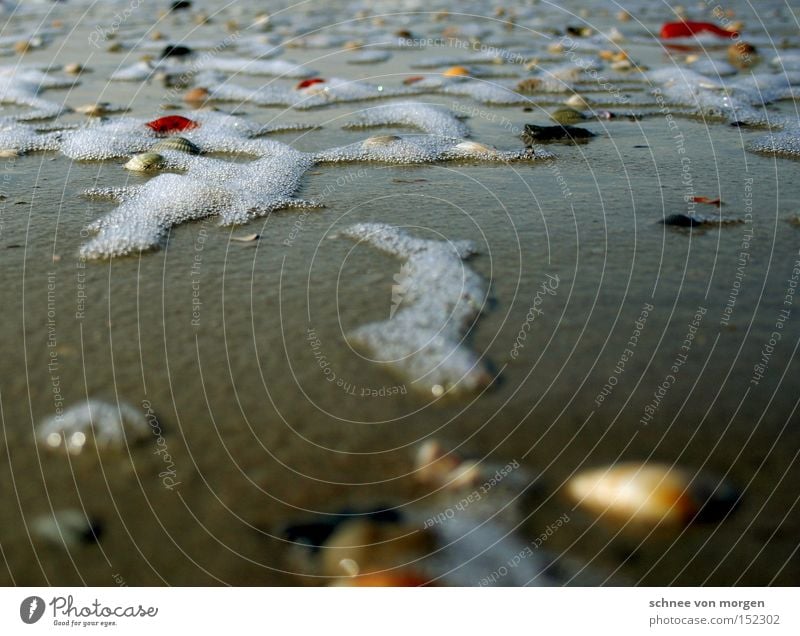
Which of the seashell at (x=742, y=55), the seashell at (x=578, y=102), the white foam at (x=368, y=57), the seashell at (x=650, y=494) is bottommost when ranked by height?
the seashell at (x=742, y=55)

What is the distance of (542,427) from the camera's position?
263 centimetres

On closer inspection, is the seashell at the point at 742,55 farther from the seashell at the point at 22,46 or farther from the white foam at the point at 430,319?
the seashell at the point at 22,46

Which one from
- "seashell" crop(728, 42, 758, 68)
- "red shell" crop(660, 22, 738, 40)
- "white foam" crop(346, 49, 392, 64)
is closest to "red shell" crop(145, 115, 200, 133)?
"white foam" crop(346, 49, 392, 64)

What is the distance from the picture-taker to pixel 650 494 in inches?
92.5

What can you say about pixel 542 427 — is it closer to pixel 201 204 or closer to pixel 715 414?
pixel 715 414

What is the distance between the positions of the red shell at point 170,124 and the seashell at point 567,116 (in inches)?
112

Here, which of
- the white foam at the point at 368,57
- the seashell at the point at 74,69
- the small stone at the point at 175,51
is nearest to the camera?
the seashell at the point at 74,69

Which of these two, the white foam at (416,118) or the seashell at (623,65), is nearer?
the white foam at (416,118)

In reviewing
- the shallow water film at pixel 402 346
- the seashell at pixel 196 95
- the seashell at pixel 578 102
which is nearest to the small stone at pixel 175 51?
the seashell at pixel 196 95

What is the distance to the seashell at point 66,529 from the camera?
2209 millimetres

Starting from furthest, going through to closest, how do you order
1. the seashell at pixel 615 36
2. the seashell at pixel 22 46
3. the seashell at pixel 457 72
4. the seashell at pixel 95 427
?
the seashell at pixel 615 36 → the seashell at pixel 22 46 → the seashell at pixel 457 72 → the seashell at pixel 95 427

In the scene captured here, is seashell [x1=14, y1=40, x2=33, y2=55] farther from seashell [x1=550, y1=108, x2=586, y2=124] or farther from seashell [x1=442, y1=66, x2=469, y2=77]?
seashell [x1=550, y1=108, x2=586, y2=124]
